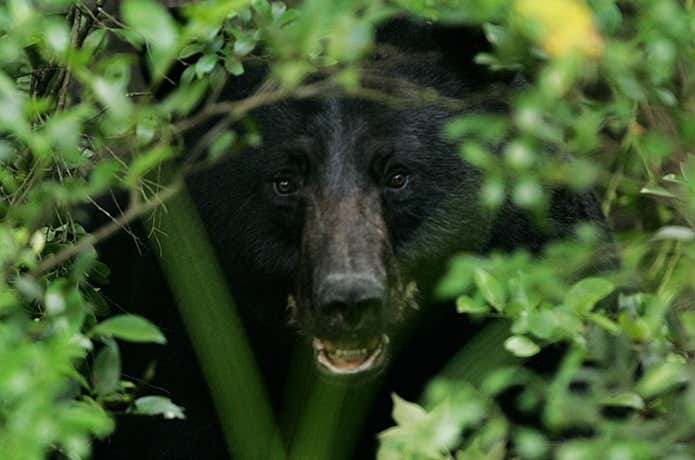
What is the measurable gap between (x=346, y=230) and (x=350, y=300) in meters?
0.36

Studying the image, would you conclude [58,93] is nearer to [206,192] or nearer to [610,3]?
[206,192]

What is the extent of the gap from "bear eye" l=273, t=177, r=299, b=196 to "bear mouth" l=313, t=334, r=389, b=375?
626 mm

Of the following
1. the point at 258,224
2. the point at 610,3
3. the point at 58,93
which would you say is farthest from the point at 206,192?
the point at 610,3

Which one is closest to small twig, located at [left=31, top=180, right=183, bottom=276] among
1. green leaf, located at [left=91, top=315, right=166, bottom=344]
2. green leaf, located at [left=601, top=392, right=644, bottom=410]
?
green leaf, located at [left=91, top=315, right=166, bottom=344]

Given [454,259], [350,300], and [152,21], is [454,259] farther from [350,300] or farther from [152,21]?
[152,21]

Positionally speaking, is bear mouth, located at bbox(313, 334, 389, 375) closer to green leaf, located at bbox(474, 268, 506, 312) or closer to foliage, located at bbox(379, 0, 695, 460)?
foliage, located at bbox(379, 0, 695, 460)

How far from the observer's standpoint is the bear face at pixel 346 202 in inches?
187

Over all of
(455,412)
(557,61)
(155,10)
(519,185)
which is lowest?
(455,412)

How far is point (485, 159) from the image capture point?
9.78 feet

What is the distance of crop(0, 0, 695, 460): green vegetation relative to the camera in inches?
109

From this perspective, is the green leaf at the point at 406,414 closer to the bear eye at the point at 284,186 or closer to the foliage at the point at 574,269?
the foliage at the point at 574,269

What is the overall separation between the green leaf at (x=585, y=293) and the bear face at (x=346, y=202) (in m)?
1.19

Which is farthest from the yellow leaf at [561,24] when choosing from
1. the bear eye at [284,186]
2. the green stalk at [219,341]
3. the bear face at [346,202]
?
the bear eye at [284,186]

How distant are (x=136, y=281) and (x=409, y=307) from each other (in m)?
1.15
